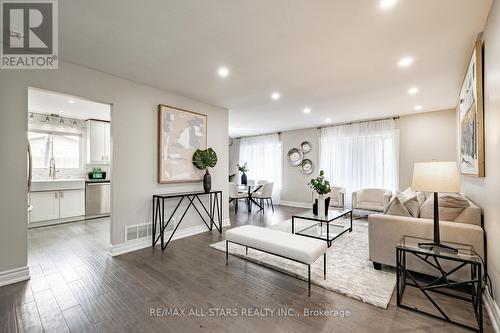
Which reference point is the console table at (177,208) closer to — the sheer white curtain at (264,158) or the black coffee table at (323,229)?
the black coffee table at (323,229)

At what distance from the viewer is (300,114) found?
529cm

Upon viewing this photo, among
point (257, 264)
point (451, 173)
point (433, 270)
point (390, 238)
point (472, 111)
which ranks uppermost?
point (472, 111)

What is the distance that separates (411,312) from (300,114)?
425 centimetres

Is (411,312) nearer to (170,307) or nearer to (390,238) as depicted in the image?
(390,238)

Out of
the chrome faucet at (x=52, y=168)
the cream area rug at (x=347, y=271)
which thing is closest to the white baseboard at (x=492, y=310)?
the cream area rug at (x=347, y=271)

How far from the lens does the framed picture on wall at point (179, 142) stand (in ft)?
12.0

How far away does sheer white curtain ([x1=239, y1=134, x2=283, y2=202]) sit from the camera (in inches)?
301

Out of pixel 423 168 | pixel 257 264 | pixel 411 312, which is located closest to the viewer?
pixel 411 312

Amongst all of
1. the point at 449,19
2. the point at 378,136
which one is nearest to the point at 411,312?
the point at 449,19

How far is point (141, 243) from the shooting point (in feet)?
11.2

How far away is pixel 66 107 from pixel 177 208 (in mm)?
3408

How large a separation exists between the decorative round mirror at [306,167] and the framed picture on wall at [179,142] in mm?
3715

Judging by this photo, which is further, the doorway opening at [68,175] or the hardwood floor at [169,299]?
the doorway opening at [68,175]

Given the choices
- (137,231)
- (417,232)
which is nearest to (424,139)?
(417,232)
